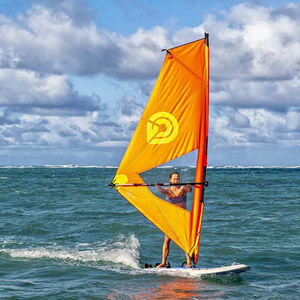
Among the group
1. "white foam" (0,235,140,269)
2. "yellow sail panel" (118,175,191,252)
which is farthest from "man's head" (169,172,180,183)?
"white foam" (0,235,140,269)

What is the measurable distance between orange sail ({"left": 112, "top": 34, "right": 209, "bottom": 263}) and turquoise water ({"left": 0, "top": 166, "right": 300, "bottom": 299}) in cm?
39

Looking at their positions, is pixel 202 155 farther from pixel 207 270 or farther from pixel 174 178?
pixel 207 270

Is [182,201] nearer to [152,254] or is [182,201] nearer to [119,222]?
[152,254]

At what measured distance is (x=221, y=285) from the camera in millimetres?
11602

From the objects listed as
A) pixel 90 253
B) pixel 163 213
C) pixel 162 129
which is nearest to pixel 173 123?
pixel 162 129

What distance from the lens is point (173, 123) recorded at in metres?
11.7

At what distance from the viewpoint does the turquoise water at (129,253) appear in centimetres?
1115

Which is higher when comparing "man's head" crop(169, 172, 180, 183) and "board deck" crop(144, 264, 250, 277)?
"man's head" crop(169, 172, 180, 183)

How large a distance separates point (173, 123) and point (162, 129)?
284 millimetres

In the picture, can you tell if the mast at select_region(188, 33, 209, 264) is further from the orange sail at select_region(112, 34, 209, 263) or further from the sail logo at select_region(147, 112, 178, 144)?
the sail logo at select_region(147, 112, 178, 144)

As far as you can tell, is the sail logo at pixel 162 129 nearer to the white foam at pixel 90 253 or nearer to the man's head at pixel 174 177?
the man's head at pixel 174 177

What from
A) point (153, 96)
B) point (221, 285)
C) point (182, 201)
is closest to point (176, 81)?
point (153, 96)

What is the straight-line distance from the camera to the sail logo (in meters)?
11.7

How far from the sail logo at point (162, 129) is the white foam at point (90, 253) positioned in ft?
13.3
